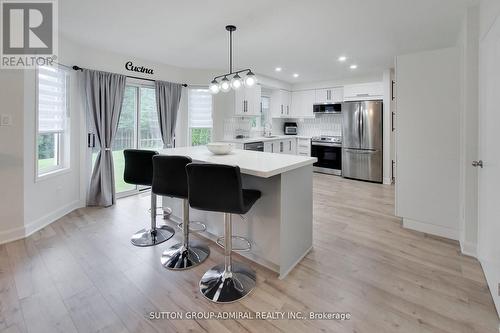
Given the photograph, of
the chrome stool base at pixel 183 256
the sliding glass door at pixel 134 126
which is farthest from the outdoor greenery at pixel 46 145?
the chrome stool base at pixel 183 256

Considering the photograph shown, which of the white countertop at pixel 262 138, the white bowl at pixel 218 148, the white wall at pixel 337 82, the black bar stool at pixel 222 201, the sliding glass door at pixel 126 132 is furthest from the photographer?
the white wall at pixel 337 82

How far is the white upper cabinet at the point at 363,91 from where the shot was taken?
5.53 m

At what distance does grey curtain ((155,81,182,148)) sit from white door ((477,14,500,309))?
4438 millimetres

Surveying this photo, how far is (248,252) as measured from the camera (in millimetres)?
2451

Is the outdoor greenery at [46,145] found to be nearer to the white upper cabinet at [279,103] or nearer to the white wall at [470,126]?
the white wall at [470,126]

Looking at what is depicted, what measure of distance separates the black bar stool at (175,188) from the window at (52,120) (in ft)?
6.44

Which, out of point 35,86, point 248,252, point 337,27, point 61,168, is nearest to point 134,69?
point 35,86

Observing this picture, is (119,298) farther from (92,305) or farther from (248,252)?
(248,252)

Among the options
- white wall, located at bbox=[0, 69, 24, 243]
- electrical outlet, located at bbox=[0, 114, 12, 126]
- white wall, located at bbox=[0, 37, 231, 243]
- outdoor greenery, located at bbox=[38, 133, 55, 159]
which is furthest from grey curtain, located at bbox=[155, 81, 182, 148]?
electrical outlet, located at bbox=[0, 114, 12, 126]

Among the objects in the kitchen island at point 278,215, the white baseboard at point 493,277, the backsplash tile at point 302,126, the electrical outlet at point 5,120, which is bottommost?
the white baseboard at point 493,277

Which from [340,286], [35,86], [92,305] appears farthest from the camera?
[35,86]

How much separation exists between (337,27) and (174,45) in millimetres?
2327

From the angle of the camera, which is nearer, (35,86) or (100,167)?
(35,86)

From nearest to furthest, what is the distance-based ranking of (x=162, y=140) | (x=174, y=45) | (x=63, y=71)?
(x=63, y=71) → (x=174, y=45) → (x=162, y=140)
